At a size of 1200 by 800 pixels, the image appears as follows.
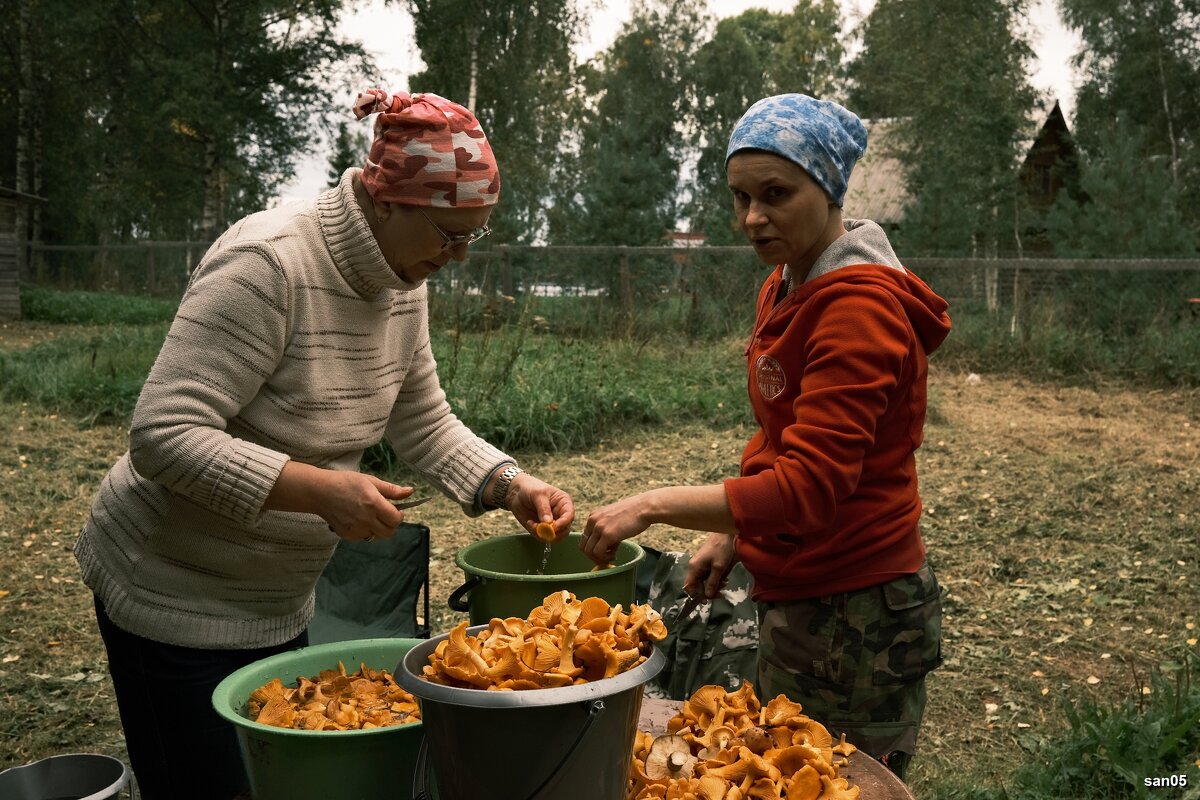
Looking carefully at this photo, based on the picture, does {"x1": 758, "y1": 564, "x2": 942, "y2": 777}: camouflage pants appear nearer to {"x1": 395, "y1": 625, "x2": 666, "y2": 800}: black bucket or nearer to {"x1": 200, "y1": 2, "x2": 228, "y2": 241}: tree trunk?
{"x1": 395, "y1": 625, "x2": 666, "y2": 800}: black bucket

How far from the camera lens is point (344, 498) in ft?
5.38

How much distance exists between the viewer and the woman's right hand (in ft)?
7.02

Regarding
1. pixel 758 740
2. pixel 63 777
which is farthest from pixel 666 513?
pixel 63 777

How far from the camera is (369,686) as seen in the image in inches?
61.9

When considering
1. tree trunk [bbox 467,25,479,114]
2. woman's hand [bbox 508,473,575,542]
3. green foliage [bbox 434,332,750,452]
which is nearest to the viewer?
woman's hand [bbox 508,473,575,542]

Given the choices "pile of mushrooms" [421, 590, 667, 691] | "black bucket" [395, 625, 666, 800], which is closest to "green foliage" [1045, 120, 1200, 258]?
"pile of mushrooms" [421, 590, 667, 691]

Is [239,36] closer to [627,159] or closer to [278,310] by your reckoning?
[627,159]

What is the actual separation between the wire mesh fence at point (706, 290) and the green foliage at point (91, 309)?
671cm

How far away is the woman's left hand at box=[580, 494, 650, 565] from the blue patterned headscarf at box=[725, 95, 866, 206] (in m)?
0.66

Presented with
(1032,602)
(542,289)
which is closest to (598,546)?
(1032,602)

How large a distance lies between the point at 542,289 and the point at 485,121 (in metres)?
10.3

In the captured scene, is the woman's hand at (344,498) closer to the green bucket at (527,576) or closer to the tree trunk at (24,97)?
the green bucket at (527,576)

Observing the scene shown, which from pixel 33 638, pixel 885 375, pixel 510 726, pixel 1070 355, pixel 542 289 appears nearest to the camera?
pixel 510 726

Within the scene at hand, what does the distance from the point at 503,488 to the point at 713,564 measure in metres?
0.47
